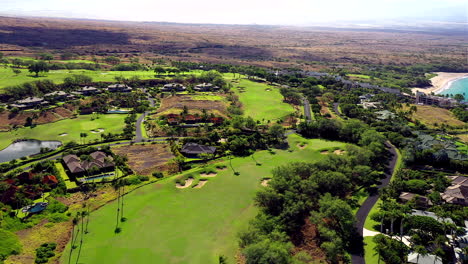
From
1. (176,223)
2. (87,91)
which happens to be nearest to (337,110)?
(176,223)

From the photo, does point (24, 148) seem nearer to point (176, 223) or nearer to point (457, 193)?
point (176, 223)

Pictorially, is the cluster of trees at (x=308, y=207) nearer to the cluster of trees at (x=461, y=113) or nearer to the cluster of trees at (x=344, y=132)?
the cluster of trees at (x=344, y=132)

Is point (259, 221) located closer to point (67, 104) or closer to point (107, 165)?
point (107, 165)

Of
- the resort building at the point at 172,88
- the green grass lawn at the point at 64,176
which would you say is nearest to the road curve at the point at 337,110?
the resort building at the point at 172,88

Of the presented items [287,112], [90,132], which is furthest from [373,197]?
[90,132]

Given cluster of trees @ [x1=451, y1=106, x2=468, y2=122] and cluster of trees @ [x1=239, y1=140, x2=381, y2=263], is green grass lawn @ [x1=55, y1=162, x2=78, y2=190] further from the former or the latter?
cluster of trees @ [x1=451, y1=106, x2=468, y2=122]

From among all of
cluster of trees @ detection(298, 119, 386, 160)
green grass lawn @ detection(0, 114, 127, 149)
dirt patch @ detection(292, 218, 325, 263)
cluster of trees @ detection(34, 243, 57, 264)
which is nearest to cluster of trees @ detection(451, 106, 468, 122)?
cluster of trees @ detection(298, 119, 386, 160)
